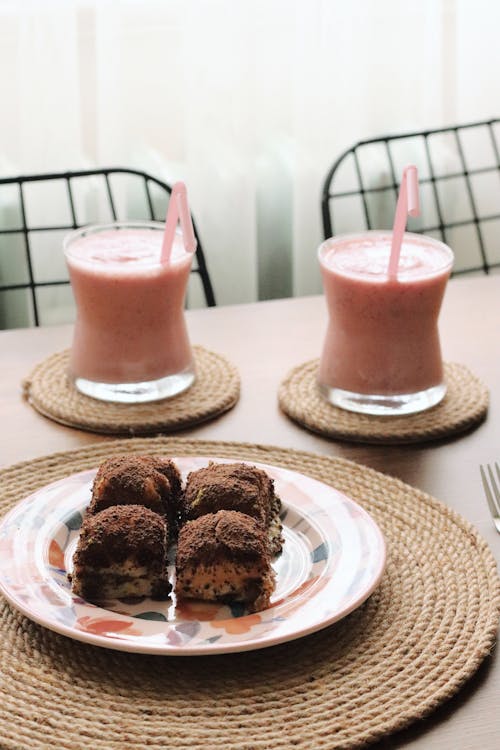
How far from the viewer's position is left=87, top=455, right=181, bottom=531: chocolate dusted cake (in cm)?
90

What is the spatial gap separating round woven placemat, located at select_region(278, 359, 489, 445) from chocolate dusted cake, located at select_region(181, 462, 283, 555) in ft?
0.79

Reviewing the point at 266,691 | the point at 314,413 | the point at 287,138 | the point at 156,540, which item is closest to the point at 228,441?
the point at 314,413

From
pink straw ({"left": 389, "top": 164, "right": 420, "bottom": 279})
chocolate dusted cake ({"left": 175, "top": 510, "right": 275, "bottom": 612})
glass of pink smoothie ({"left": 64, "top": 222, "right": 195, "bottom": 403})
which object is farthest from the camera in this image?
glass of pink smoothie ({"left": 64, "top": 222, "right": 195, "bottom": 403})

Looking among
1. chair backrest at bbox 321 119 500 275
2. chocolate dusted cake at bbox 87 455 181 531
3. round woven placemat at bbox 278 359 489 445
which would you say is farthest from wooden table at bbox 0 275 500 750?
chair backrest at bbox 321 119 500 275

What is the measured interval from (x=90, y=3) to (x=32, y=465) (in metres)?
1.39

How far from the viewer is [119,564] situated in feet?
2.71

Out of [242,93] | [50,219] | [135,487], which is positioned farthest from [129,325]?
[242,93]

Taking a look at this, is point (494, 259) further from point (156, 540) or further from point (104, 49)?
point (156, 540)

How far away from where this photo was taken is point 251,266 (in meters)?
2.49

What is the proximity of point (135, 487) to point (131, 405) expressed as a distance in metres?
0.35

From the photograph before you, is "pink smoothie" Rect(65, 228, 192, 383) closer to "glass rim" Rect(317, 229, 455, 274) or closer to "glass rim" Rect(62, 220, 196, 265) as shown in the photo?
"glass rim" Rect(62, 220, 196, 265)

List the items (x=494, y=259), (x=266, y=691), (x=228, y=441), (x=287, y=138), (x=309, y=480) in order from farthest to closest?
(x=494, y=259)
(x=287, y=138)
(x=228, y=441)
(x=309, y=480)
(x=266, y=691)

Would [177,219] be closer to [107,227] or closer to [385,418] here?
[107,227]

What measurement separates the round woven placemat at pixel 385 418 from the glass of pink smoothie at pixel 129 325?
0.14 meters
